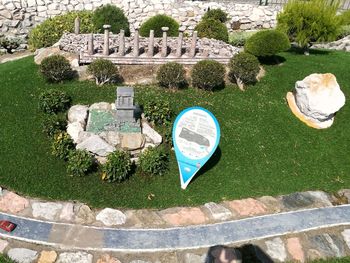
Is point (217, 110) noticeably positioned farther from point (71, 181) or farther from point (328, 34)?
point (328, 34)

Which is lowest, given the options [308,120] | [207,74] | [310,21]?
[308,120]

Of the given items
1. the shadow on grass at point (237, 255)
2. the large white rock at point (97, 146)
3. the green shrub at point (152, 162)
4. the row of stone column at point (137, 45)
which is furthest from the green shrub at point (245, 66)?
the shadow on grass at point (237, 255)

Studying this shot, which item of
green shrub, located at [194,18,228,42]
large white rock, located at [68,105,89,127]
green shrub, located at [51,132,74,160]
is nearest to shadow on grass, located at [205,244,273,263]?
A: green shrub, located at [51,132,74,160]

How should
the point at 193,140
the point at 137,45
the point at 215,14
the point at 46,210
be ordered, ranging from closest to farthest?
the point at 46,210, the point at 193,140, the point at 137,45, the point at 215,14

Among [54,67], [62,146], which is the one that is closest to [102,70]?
[54,67]

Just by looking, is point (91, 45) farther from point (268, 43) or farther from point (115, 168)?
point (268, 43)
